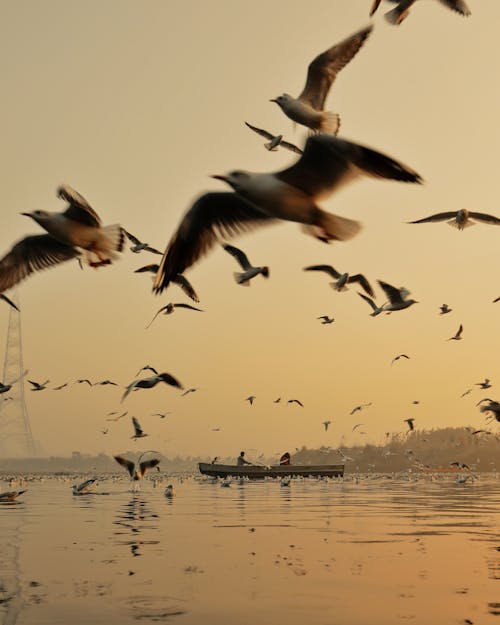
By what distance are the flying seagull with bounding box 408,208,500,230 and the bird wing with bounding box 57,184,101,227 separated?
757 cm

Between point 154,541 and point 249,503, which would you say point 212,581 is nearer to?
point 154,541

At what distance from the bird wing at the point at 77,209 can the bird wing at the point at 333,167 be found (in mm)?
3059

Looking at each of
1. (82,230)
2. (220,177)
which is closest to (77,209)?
(82,230)

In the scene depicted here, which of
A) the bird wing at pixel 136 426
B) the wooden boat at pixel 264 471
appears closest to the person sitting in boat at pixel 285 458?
the wooden boat at pixel 264 471

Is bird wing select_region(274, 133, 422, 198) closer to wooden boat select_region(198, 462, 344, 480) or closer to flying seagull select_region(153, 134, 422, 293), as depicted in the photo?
flying seagull select_region(153, 134, 422, 293)

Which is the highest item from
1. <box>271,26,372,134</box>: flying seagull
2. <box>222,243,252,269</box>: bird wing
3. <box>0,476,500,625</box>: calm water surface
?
<box>271,26,372,134</box>: flying seagull

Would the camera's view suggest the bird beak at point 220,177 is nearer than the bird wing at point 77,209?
Yes

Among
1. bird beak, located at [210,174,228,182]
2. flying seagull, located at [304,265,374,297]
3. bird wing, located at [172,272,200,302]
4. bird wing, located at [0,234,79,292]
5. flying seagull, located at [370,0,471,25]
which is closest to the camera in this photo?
bird beak, located at [210,174,228,182]

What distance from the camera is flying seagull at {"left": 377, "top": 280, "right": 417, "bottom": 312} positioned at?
81.2 feet

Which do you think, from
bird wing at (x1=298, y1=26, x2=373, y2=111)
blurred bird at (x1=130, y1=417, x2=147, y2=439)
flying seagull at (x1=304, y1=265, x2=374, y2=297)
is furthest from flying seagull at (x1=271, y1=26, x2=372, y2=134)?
blurred bird at (x1=130, y1=417, x2=147, y2=439)

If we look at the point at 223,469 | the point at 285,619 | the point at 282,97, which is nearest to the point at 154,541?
the point at 285,619

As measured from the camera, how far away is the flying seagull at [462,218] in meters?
18.3

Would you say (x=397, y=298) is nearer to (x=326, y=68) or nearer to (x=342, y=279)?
(x=342, y=279)

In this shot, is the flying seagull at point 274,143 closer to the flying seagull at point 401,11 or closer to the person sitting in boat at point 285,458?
the flying seagull at point 401,11
